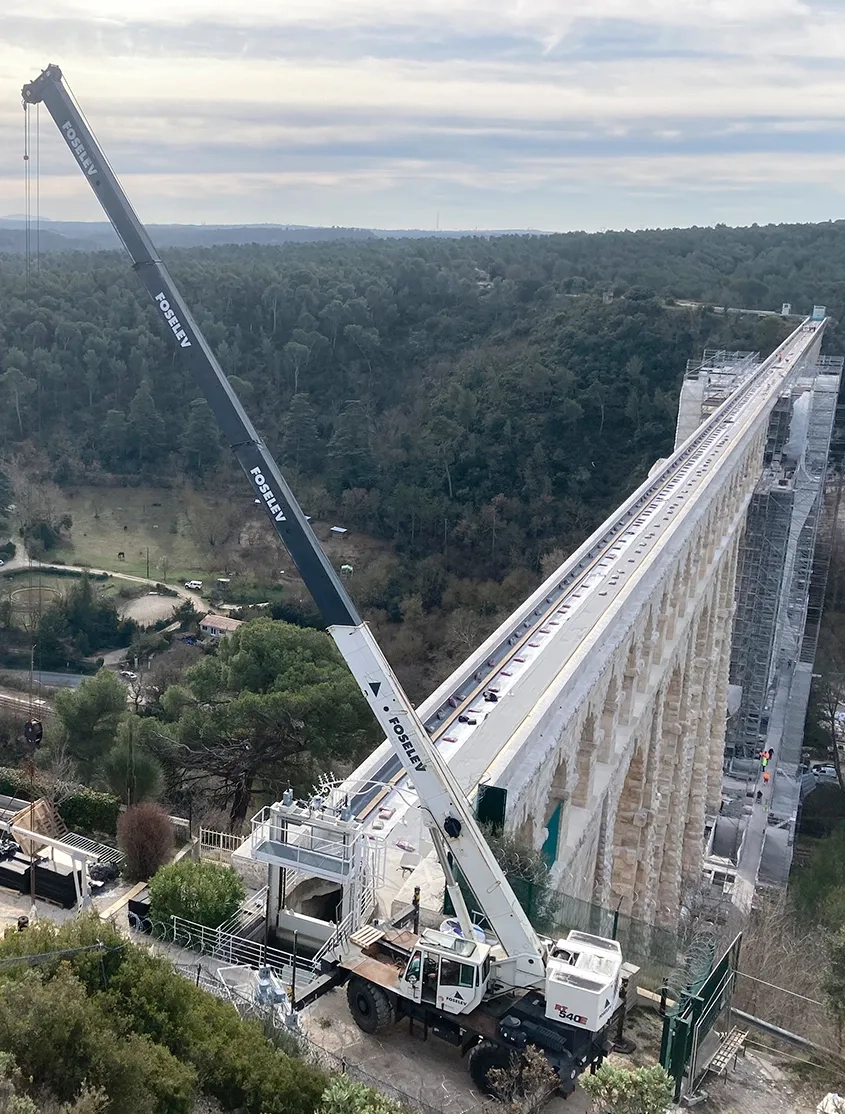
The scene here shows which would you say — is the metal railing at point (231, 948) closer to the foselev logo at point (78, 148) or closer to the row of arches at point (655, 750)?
the row of arches at point (655, 750)

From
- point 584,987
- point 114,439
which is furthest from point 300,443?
point 584,987

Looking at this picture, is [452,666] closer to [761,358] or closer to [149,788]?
[149,788]

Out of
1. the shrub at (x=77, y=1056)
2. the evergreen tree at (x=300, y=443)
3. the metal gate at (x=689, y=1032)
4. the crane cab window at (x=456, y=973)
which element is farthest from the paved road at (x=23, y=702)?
the evergreen tree at (x=300, y=443)

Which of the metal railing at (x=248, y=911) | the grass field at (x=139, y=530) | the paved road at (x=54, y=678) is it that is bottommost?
the paved road at (x=54, y=678)

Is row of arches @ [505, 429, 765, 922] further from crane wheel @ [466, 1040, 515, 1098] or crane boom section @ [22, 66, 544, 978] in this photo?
crane wheel @ [466, 1040, 515, 1098]

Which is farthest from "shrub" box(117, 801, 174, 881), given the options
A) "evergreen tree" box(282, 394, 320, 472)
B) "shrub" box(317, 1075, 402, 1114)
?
"evergreen tree" box(282, 394, 320, 472)

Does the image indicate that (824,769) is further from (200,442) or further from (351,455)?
(200,442)

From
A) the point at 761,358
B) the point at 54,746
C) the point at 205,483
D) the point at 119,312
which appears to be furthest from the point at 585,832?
the point at 119,312
